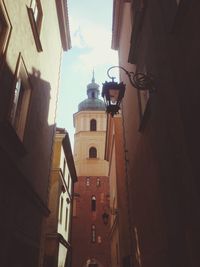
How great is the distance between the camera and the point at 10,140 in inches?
249

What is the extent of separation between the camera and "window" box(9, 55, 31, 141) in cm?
725

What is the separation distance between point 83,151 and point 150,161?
35.6 metres

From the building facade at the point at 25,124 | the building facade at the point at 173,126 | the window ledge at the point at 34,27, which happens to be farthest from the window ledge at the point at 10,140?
the window ledge at the point at 34,27

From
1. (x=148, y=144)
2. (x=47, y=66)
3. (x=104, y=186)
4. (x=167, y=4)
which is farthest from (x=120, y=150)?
(x=104, y=186)

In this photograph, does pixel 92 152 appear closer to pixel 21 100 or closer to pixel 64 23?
pixel 64 23

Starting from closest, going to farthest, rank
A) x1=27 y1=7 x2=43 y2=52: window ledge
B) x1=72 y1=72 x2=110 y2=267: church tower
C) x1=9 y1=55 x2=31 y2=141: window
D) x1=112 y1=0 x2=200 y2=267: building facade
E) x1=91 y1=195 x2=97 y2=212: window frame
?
x1=112 y1=0 x2=200 y2=267: building facade
x1=9 y1=55 x2=31 y2=141: window
x1=27 y1=7 x2=43 y2=52: window ledge
x1=72 y1=72 x2=110 y2=267: church tower
x1=91 y1=195 x2=97 y2=212: window frame

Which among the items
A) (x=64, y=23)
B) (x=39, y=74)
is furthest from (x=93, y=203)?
(x=39, y=74)

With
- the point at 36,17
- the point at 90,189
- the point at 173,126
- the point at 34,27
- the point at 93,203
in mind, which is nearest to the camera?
the point at 173,126

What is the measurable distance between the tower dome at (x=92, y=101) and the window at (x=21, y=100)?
39556 millimetres

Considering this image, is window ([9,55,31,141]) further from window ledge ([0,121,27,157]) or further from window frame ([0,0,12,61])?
window frame ([0,0,12,61])

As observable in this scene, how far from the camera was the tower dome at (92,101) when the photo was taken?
48.0 meters

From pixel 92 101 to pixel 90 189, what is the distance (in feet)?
54.5

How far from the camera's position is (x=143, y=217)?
26.8ft

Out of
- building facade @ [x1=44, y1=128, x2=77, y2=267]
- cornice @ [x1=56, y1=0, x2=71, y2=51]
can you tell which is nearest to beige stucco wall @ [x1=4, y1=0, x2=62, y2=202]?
cornice @ [x1=56, y1=0, x2=71, y2=51]
